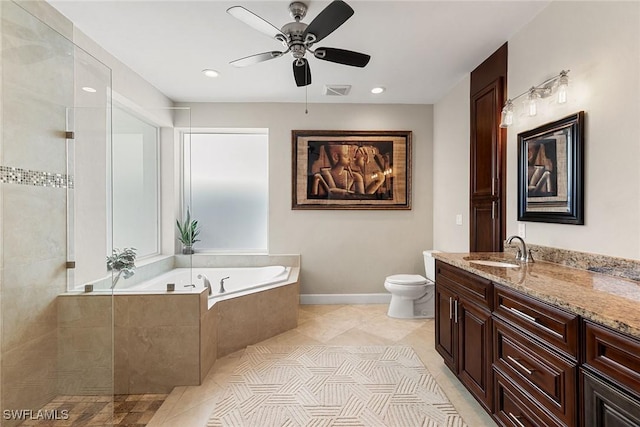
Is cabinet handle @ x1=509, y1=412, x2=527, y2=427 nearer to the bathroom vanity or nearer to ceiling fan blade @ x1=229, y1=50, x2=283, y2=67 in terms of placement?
the bathroom vanity

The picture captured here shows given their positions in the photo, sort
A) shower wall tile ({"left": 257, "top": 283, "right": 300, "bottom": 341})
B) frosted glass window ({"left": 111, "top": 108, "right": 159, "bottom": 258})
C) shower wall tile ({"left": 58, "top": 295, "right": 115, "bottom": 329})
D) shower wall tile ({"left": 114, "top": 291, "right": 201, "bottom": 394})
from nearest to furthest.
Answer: shower wall tile ({"left": 58, "top": 295, "right": 115, "bottom": 329}) → shower wall tile ({"left": 114, "top": 291, "right": 201, "bottom": 394}) → frosted glass window ({"left": 111, "top": 108, "right": 159, "bottom": 258}) → shower wall tile ({"left": 257, "top": 283, "right": 300, "bottom": 341})

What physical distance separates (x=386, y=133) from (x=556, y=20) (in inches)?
80.9

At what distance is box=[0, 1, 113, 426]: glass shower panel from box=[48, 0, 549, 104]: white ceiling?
451 millimetres

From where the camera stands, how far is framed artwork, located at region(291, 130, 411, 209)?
3.81 meters

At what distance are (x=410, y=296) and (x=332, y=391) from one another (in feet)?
5.13

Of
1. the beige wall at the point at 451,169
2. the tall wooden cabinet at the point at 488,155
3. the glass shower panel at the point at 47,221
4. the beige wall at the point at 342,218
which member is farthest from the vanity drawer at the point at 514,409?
the beige wall at the point at 342,218

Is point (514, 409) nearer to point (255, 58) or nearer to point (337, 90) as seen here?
point (255, 58)

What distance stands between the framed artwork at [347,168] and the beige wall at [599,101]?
1.73 meters

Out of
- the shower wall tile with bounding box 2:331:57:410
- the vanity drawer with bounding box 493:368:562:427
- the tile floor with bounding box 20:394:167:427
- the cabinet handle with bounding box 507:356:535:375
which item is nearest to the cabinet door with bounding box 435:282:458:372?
the vanity drawer with bounding box 493:368:562:427

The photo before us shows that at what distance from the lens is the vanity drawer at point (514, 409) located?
1.26m

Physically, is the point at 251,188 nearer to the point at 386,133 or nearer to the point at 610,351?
the point at 386,133

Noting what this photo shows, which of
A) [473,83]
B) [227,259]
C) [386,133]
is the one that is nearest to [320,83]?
[386,133]

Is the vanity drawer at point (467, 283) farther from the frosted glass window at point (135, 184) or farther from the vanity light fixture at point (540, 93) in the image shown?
the frosted glass window at point (135, 184)
